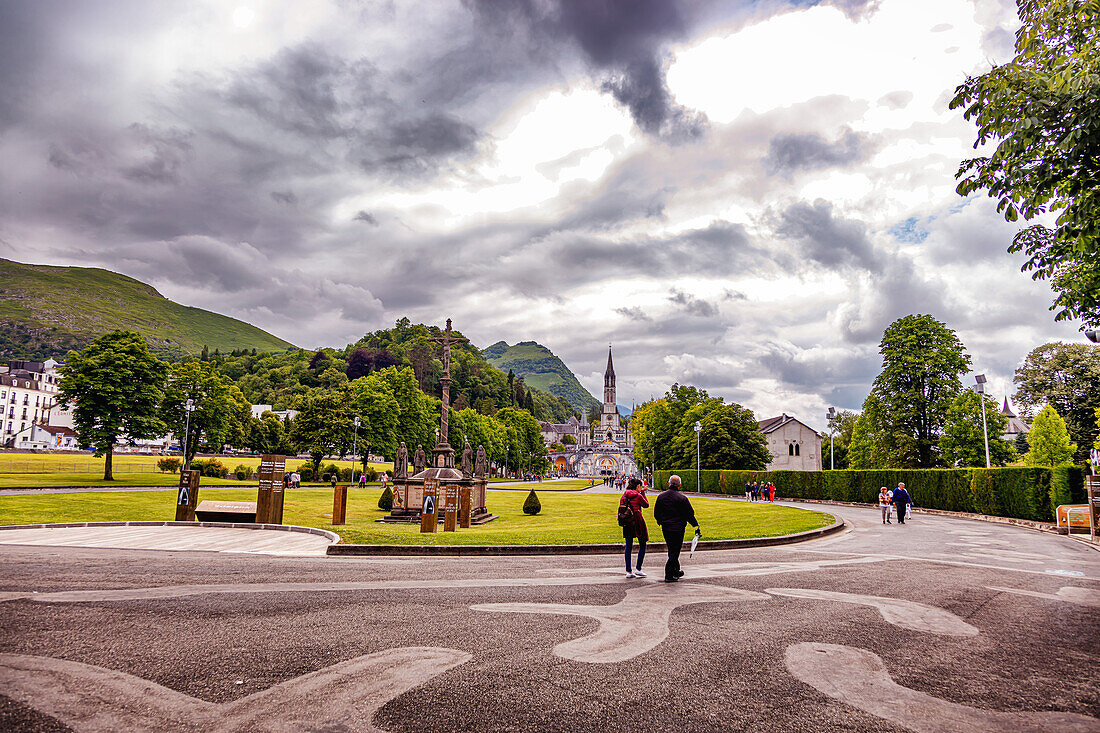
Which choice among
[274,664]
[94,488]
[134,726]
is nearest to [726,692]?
[274,664]

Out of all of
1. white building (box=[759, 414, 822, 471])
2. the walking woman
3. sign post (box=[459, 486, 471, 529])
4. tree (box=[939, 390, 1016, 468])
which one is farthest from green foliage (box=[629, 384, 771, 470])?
Answer: the walking woman

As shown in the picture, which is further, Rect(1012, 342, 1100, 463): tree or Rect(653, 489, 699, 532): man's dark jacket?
Rect(1012, 342, 1100, 463): tree

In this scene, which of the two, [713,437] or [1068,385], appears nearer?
[1068,385]

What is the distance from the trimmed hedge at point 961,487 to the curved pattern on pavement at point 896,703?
1101 inches

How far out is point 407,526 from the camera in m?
26.0

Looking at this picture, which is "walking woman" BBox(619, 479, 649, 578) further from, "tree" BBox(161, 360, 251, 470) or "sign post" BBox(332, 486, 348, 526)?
"tree" BBox(161, 360, 251, 470)

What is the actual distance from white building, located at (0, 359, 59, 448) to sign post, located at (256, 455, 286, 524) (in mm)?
114332

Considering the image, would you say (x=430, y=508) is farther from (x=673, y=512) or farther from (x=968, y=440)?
(x=968, y=440)

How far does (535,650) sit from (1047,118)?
369 inches

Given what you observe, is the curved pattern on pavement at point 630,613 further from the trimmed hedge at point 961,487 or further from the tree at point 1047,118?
the trimmed hedge at point 961,487

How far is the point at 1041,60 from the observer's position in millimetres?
9430

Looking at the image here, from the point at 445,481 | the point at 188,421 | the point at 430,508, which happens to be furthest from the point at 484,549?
the point at 188,421

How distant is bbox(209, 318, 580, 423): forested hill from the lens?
142500 mm

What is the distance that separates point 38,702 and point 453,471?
20515mm
